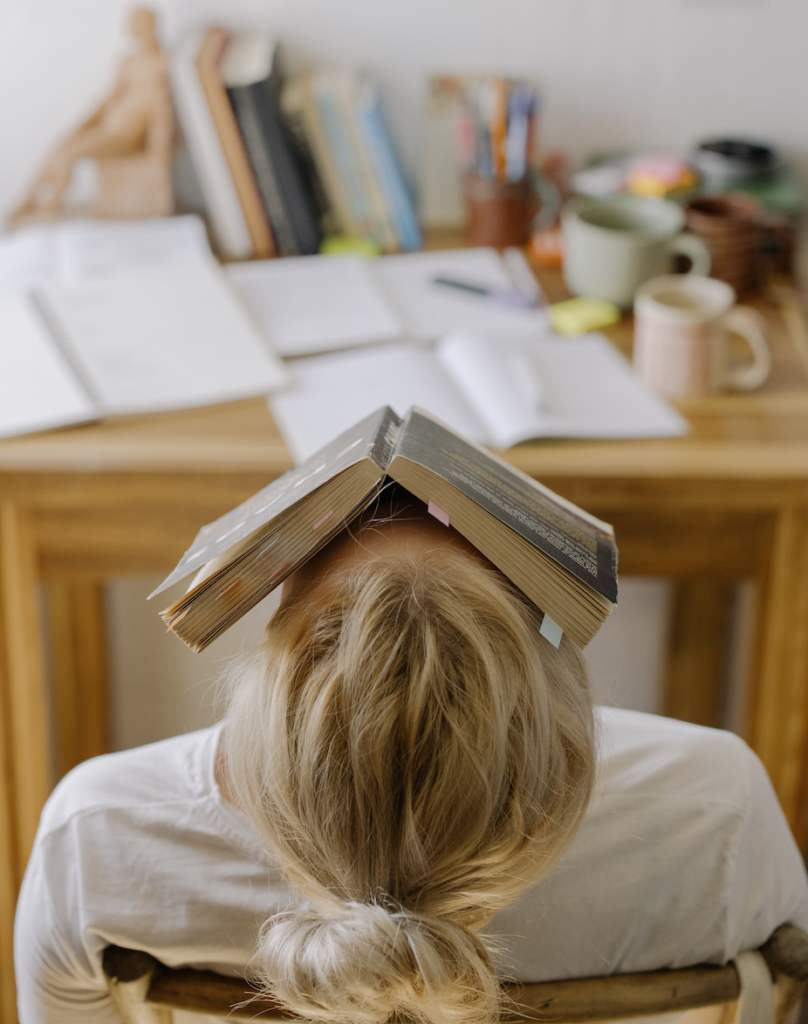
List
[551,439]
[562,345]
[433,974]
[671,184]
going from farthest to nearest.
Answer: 1. [671,184]
2. [562,345]
3. [551,439]
4. [433,974]

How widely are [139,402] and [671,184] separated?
73cm

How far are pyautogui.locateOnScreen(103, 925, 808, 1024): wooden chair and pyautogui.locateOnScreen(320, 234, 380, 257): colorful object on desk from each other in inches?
43.6

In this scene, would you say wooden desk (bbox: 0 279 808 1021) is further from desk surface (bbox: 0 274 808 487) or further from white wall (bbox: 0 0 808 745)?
white wall (bbox: 0 0 808 745)

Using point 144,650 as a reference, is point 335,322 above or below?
above

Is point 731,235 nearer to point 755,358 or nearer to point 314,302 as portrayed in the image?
point 755,358

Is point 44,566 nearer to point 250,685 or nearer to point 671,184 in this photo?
point 250,685

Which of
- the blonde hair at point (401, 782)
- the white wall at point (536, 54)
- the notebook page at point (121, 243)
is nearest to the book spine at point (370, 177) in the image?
the white wall at point (536, 54)

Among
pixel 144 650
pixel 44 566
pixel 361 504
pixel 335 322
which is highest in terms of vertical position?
pixel 361 504

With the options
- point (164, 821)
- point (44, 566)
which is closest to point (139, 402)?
point (44, 566)

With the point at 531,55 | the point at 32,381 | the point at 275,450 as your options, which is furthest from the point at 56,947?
the point at 531,55

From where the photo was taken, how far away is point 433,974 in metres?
0.62

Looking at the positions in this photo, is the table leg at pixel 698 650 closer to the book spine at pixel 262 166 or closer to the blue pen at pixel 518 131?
the blue pen at pixel 518 131

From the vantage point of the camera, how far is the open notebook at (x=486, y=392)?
4.39ft

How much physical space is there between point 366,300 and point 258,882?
91 centimetres
